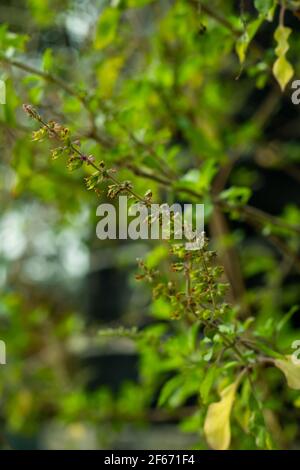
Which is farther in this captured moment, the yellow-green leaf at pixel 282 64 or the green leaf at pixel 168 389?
the green leaf at pixel 168 389

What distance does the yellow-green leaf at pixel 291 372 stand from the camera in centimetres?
73

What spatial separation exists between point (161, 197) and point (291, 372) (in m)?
1.28

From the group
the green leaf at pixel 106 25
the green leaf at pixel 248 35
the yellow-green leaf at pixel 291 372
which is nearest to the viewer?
the yellow-green leaf at pixel 291 372

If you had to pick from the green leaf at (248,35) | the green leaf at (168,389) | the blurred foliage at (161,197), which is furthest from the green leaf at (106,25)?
the green leaf at (168,389)

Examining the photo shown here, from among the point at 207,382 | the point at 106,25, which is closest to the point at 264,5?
the point at 106,25

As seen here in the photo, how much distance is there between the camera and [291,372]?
2.42ft

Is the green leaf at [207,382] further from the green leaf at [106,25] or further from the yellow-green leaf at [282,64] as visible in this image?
the green leaf at [106,25]

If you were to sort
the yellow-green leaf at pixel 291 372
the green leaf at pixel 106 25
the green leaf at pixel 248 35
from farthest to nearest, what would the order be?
the green leaf at pixel 106 25, the green leaf at pixel 248 35, the yellow-green leaf at pixel 291 372

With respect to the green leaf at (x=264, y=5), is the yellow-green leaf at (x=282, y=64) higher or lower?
lower

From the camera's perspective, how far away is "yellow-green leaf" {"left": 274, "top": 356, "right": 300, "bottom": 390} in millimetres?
727

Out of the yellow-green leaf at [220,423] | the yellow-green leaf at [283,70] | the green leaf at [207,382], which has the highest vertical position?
the yellow-green leaf at [283,70]

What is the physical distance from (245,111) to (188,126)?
1175 mm

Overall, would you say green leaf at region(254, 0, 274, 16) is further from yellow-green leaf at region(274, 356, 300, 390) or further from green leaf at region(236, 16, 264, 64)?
yellow-green leaf at region(274, 356, 300, 390)

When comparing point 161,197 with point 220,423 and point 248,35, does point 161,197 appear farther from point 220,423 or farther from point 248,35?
point 220,423
